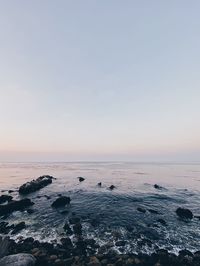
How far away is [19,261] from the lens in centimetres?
1742

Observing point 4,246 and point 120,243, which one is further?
point 120,243

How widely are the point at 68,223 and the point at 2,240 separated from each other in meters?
9.49

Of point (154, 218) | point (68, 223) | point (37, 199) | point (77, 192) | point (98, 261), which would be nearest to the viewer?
point (98, 261)

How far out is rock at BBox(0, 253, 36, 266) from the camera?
17.2 metres

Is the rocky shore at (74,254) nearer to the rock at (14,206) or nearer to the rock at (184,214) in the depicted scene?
the rock at (14,206)

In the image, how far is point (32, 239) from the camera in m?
23.5

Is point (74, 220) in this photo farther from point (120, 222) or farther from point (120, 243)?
point (120, 243)

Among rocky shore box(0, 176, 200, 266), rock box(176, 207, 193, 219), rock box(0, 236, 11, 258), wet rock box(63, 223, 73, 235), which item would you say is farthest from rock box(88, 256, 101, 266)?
rock box(176, 207, 193, 219)

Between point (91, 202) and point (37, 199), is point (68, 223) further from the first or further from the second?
point (37, 199)

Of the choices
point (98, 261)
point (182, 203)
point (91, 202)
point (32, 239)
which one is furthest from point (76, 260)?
point (182, 203)

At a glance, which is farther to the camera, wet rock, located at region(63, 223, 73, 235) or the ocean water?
wet rock, located at region(63, 223, 73, 235)

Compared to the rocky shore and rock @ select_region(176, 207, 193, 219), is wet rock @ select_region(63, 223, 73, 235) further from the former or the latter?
rock @ select_region(176, 207, 193, 219)

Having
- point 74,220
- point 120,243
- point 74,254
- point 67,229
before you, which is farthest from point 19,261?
point 74,220

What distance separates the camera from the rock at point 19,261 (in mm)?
17172
